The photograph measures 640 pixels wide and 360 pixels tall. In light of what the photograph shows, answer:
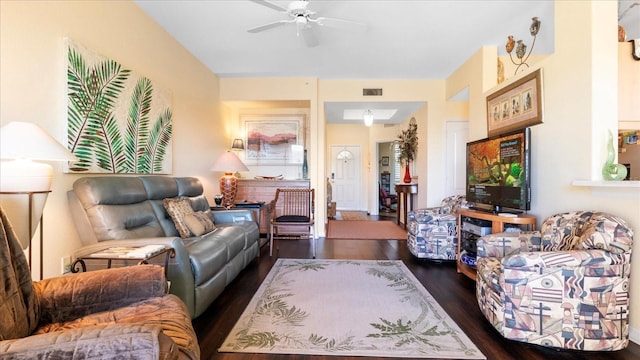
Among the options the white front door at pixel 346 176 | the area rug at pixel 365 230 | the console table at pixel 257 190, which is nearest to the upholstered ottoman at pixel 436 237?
the area rug at pixel 365 230

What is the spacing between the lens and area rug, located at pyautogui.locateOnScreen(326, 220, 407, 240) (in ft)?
16.4

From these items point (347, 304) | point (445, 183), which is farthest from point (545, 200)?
point (445, 183)

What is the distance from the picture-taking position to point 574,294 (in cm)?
169

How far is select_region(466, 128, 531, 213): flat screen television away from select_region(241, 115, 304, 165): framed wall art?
3.21m

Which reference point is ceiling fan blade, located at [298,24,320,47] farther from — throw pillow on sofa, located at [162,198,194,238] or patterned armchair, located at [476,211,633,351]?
patterned armchair, located at [476,211,633,351]

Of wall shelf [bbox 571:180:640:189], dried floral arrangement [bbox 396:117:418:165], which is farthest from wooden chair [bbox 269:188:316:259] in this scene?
wall shelf [bbox 571:180:640:189]

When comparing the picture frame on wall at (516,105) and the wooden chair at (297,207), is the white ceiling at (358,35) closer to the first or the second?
the picture frame on wall at (516,105)

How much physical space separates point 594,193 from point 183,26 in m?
4.08

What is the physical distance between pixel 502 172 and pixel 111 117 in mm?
3560

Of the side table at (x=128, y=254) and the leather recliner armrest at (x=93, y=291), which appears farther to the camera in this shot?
the side table at (x=128, y=254)

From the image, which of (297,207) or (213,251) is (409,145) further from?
(213,251)

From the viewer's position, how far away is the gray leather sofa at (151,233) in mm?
1942

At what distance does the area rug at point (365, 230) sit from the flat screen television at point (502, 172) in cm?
191

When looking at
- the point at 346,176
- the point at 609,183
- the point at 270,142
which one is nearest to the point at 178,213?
the point at 270,142
